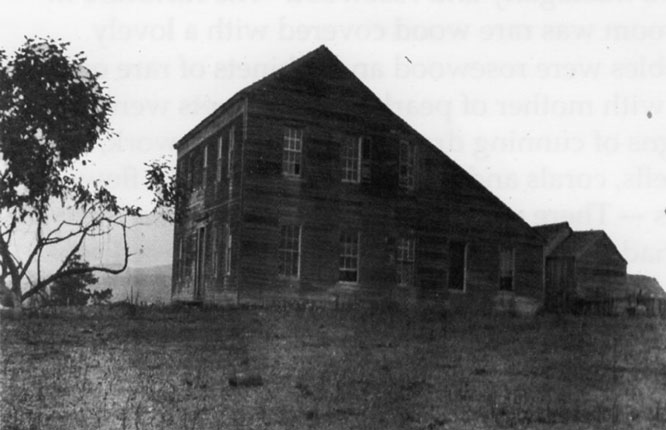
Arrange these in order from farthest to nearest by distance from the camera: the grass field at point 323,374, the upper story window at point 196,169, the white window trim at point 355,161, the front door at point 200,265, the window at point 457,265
Result: the upper story window at point 196,169 < the window at point 457,265 < the front door at point 200,265 < the white window trim at point 355,161 < the grass field at point 323,374

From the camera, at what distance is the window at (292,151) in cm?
2630

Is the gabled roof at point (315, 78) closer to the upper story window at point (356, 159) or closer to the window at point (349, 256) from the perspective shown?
the upper story window at point (356, 159)

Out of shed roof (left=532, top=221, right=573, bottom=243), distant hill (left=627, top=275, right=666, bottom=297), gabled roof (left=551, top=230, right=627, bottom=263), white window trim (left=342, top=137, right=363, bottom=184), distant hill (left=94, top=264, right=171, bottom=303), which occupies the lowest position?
distant hill (left=94, top=264, right=171, bottom=303)

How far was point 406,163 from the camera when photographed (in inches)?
1138

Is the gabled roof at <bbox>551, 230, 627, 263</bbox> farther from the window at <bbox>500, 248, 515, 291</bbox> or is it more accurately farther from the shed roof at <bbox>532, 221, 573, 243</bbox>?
the window at <bbox>500, 248, 515, 291</bbox>

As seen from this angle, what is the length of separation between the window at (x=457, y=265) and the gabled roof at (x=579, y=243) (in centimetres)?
1675

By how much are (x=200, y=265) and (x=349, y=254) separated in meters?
5.87

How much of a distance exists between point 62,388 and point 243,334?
252 inches

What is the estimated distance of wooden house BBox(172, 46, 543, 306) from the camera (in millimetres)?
25703

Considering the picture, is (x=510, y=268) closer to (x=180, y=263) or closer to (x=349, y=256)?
(x=349, y=256)

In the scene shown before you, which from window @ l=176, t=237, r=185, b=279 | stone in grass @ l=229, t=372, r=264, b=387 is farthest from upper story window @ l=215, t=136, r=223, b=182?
stone in grass @ l=229, t=372, r=264, b=387

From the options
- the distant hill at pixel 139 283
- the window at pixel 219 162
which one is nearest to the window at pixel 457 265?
the window at pixel 219 162

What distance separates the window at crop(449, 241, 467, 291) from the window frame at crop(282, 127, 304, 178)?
6.89 m

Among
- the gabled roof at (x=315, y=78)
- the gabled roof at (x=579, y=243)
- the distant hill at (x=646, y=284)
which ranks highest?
the gabled roof at (x=315, y=78)
